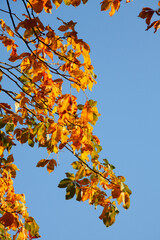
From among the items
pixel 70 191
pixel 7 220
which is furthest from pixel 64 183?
pixel 7 220

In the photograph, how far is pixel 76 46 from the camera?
105 inches

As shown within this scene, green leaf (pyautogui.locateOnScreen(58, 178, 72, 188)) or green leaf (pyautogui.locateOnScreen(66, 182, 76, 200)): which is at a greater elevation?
green leaf (pyautogui.locateOnScreen(58, 178, 72, 188))

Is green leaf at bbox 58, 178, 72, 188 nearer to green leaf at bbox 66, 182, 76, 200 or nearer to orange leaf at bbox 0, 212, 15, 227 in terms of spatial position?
green leaf at bbox 66, 182, 76, 200

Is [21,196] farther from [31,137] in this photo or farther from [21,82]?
[21,82]

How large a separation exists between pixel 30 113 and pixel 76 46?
40.9 inches

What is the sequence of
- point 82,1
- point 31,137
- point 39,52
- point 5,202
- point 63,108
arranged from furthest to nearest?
point 5,202 → point 31,137 → point 39,52 → point 82,1 → point 63,108

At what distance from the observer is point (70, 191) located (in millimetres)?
2750

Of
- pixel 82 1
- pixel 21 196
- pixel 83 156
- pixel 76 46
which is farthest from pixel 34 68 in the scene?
pixel 21 196

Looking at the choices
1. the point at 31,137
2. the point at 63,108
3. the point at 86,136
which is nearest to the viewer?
the point at 63,108

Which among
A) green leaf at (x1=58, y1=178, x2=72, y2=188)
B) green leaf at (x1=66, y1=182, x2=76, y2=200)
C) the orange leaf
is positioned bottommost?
the orange leaf

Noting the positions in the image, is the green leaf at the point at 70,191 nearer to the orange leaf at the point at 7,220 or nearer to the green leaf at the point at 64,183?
the green leaf at the point at 64,183

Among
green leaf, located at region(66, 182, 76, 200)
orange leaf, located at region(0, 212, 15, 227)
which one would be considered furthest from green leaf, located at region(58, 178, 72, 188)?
orange leaf, located at region(0, 212, 15, 227)

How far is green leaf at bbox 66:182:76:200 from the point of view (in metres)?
2.73

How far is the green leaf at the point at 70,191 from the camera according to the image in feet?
8.95
